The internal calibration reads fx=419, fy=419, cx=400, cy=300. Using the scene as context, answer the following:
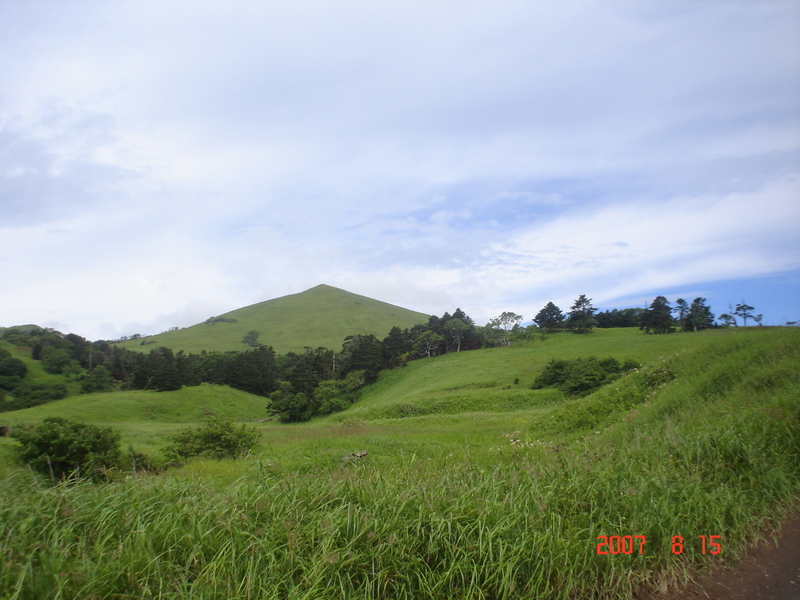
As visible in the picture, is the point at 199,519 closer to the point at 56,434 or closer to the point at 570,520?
the point at 570,520

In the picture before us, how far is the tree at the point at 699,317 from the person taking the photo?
5891cm

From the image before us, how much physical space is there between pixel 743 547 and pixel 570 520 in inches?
75.2

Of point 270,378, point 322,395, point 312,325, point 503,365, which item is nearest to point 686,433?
point 503,365

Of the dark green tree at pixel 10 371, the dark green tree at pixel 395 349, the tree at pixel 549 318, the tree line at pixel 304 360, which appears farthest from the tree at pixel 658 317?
the dark green tree at pixel 10 371

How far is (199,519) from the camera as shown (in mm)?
3939

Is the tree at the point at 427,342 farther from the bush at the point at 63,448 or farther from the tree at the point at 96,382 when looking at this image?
the bush at the point at 63,448

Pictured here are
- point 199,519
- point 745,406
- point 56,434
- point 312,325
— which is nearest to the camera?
point 199,519

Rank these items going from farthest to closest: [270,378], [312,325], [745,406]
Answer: [312,325], [270,378], [745,406]

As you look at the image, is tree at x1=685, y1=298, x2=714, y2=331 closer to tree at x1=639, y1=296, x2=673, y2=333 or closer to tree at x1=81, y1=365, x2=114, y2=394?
tree at x1=639, y1=296, x2=673, y2=333

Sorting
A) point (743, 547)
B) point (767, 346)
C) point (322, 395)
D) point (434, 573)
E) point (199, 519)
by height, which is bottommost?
point (322, 395)

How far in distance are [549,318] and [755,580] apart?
77.9 metres
